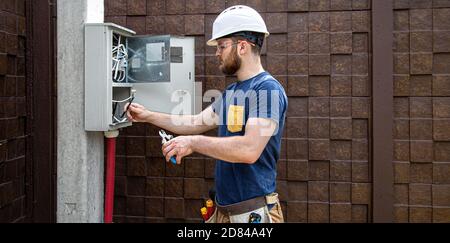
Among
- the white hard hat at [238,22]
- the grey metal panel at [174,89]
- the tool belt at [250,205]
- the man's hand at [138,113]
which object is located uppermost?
the white hard hat at [238,22]

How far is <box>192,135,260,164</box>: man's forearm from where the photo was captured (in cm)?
225

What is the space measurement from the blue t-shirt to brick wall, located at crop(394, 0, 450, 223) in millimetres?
1653

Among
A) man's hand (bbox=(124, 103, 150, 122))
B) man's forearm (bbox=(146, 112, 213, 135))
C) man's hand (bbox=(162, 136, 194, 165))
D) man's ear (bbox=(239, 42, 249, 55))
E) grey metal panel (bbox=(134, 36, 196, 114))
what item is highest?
man's ear (bbox=(239, 42, 249, 55))

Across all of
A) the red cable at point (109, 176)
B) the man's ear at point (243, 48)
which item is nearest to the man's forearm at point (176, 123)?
the red cable at point (109, 176)

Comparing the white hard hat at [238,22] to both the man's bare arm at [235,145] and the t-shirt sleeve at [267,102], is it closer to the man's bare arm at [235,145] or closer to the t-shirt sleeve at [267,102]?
the t-shirt sleeve at [267,102]

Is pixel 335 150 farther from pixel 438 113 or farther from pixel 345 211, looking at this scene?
pixel 438 113

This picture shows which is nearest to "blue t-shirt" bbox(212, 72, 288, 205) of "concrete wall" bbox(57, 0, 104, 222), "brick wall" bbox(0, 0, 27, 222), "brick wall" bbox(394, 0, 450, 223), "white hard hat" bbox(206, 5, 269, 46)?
"white hard hat" bbox(206, 5, 269, 46)

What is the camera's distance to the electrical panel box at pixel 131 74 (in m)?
2.98

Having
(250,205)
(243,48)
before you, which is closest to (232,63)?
(243,48)

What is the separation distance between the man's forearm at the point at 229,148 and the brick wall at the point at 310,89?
1.59 m

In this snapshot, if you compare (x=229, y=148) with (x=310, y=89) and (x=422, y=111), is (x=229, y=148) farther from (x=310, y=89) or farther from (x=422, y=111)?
(x=422, y=111)

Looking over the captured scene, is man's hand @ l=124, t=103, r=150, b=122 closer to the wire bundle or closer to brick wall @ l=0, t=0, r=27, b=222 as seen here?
the wire bundle

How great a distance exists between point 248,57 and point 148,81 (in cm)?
110

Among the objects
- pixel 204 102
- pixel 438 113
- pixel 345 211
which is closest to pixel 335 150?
pixel 345 211
